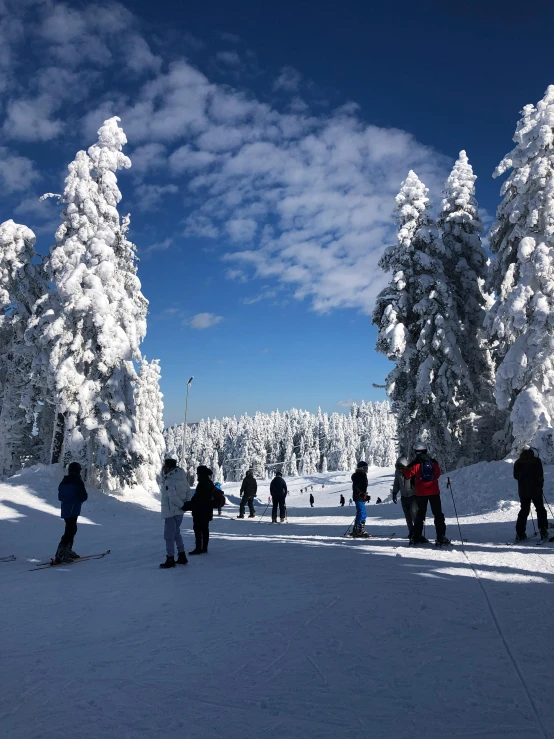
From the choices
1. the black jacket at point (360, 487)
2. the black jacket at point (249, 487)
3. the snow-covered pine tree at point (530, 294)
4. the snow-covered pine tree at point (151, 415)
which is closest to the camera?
the black jacket at point (360, 487)

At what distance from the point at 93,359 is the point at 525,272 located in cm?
1816

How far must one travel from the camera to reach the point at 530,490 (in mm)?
9828

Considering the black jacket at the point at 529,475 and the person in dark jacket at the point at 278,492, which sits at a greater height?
the black jacket at the point at 529,475

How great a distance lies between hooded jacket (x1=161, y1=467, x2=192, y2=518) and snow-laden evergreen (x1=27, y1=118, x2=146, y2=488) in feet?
42.0

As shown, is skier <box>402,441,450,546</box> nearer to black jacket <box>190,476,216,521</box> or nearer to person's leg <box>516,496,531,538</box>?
person's leg <box>516,496,531,538</box>

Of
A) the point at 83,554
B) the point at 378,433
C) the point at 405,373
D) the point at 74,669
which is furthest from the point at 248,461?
the point at 74,669

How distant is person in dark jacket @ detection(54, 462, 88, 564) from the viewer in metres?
9.88

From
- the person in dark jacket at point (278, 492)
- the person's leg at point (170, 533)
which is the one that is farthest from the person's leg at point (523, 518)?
the person in dark jacket at point (278, 492)

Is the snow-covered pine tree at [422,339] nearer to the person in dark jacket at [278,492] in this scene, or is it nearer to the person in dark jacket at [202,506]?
the person in dark jacket at [278,492]

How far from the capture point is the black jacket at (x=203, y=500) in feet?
31.7

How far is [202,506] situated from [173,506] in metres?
0.87

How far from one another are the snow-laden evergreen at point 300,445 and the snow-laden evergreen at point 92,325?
91785 mm

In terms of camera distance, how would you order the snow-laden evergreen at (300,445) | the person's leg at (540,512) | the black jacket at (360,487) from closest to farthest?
1. the person's leg at (540,512)
2. the black jacket at (360,487)
3. the snow-laden evergreen at (300,445)

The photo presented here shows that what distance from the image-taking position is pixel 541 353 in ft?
55.2
